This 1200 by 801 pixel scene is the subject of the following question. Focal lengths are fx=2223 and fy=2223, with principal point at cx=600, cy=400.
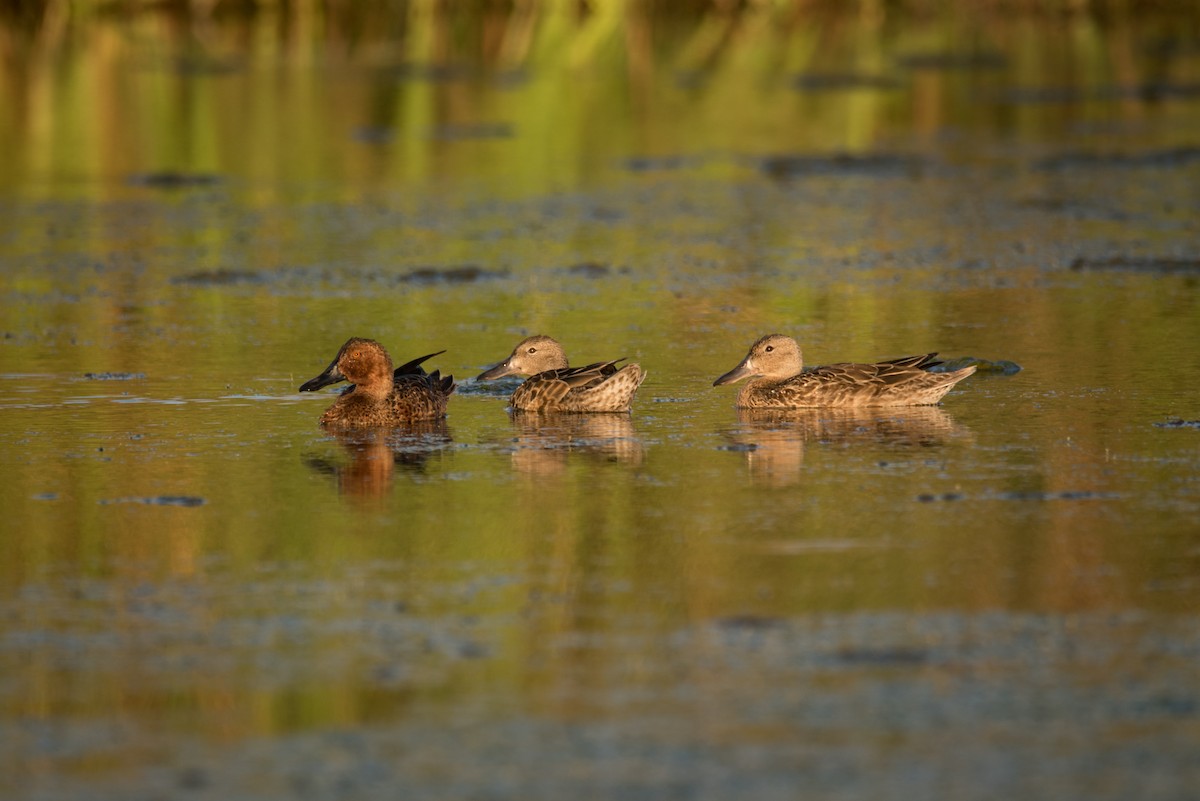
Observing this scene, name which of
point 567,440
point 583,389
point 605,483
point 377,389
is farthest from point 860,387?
point 377,389

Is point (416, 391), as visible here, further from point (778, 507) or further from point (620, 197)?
point (620, 197)

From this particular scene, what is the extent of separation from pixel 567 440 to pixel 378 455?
91cm

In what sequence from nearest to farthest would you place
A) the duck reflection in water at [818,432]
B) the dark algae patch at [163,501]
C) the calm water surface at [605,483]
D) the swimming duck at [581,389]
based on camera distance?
1. the calm water surface at [605,483]
2. the dark algae patch at [163,501]
3. the duck reflection in water at [818,432]
4. the swimming duck at [581,389]

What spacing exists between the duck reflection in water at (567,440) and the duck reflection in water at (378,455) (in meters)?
0.40

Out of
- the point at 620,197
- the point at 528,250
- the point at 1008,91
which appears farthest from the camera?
the point at 1008,91

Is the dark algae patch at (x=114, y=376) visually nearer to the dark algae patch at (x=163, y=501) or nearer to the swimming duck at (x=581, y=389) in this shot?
the swimming duck at (x=581, y=389)

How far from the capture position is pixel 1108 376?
37.7ft

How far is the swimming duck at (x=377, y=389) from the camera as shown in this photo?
10891mm

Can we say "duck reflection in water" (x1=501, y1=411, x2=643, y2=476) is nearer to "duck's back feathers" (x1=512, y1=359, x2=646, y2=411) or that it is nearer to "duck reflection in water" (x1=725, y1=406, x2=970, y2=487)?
"duck's back feathers" (x1=512, y1=359, x2=646, y2=411)

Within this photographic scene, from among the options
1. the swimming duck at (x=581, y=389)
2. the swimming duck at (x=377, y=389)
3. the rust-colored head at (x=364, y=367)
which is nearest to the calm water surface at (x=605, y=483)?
the swimming duck at (x=581, y=389)

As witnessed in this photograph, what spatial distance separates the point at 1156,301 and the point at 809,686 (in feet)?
27.7

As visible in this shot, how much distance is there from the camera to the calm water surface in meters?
5.96

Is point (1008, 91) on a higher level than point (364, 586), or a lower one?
higher

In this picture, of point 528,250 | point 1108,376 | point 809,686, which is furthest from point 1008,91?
point 809,686
